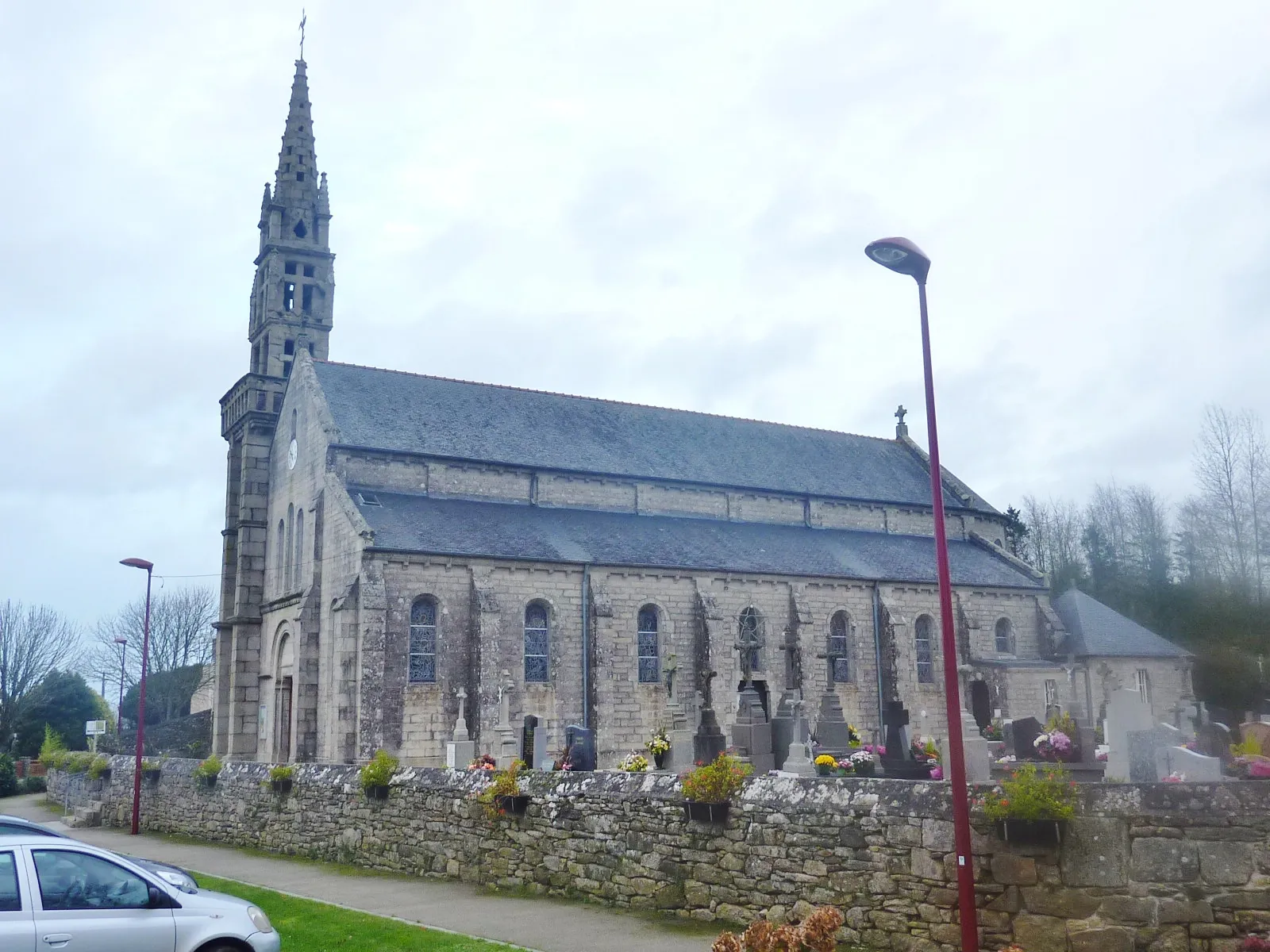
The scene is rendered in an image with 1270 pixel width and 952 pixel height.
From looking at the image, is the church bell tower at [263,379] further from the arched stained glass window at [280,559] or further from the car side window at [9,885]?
the car side window at [9,885]

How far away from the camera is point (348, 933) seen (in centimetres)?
1212

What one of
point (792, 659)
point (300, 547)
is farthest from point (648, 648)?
point (300, 547)

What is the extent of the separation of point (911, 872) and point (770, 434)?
115ft

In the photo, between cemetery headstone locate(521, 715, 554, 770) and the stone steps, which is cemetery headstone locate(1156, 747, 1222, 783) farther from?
the stone steps

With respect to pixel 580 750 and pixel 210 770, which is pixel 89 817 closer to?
pixel 210 770

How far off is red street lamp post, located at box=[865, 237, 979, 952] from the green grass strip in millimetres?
4822

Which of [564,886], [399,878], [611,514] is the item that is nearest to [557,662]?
[611,514]

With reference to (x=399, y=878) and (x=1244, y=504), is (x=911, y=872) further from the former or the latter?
(x=1244, y=504)

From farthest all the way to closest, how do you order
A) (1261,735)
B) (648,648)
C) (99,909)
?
1. (648,648)
2. (1261,735)
3. (99,909)

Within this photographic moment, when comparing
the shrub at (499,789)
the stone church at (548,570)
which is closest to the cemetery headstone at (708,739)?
the shrub at (499,789)

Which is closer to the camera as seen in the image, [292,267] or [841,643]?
Answer: [841,643]

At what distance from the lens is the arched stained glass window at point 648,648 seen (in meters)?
32.2

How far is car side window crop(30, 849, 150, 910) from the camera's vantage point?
28.7ft

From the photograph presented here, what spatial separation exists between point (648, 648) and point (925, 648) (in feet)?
38.3
